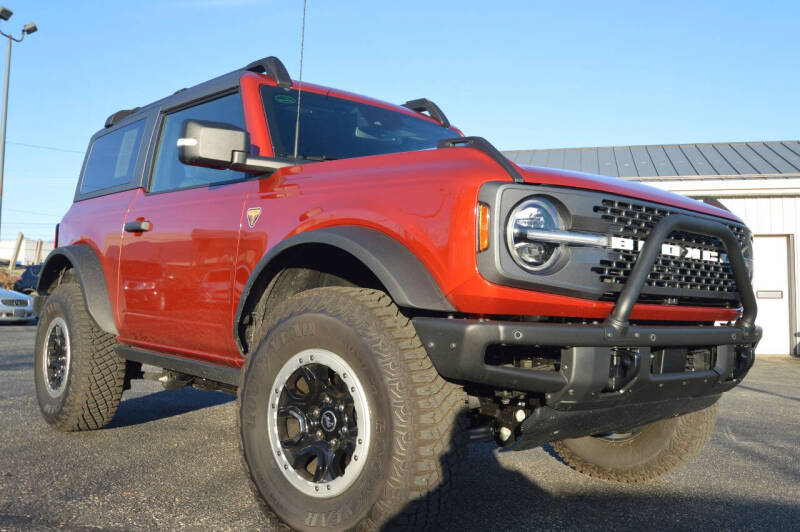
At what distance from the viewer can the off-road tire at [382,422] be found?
7.11 feet

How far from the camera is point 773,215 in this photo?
13.6m

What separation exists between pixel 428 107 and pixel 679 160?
13.8 metres

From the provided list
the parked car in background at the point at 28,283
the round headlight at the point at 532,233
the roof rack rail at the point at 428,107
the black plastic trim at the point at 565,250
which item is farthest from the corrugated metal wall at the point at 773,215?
the parked car in background at the point at 28,283

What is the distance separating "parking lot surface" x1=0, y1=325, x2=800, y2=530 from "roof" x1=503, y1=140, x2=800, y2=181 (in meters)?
10.4

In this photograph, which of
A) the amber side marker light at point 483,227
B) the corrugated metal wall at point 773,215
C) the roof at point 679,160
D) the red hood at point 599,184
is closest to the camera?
the amber side marker light at point 483,227

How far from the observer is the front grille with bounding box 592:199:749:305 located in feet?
7.91

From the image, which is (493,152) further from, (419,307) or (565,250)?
(419,307)

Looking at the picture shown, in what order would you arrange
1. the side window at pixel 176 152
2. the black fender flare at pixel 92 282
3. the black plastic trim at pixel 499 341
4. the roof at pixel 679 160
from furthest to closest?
the roof at pixel 679 160 < the black fender flare at pixel 92 282 < the side window at pixel 176 152 < the black plastic trim at pixel 499 341

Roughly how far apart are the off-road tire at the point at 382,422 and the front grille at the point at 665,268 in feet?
2.34

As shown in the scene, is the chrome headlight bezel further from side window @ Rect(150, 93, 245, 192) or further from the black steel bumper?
side window @ Rect(150, 93, 245, 192)

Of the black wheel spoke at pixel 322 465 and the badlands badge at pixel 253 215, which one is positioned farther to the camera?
the badlands badge at pixel 253 215

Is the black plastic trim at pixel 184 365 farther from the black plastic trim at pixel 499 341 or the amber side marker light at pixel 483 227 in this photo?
the amber side marker light at pixel 483 227

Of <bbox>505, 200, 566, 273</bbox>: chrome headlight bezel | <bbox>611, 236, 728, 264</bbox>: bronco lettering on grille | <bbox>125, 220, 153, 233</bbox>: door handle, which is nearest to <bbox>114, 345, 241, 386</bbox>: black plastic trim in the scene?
<bbox>125, 220, 153, 233</bbox>: door handle

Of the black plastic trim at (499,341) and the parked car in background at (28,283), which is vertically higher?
the parked car in background at (28,283)
